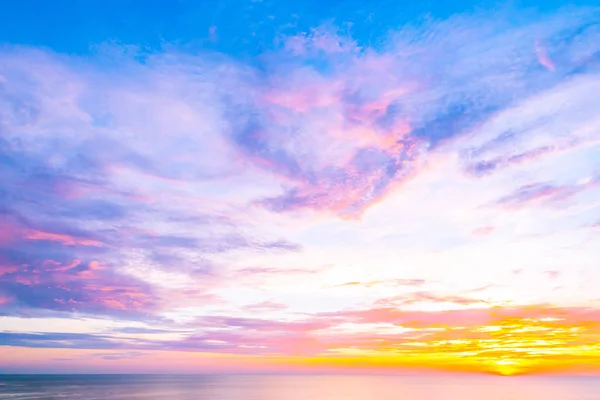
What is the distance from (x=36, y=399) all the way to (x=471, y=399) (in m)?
139

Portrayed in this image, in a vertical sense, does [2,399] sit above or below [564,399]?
above

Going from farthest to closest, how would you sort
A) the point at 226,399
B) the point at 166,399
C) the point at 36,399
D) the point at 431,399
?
the point at 431,399
the point at 226,399
the point at 166,399
the point at 36,399

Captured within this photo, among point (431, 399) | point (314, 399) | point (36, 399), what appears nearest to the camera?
point (36, 399)

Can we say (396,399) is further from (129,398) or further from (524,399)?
(129,398)

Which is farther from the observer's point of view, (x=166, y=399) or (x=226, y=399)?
(x=226, y=399)

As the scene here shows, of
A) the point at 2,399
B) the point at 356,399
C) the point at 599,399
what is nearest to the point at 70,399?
the point at 2,399

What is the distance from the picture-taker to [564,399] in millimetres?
155250

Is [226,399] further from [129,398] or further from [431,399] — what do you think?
[431,399]

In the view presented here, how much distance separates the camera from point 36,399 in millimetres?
119000

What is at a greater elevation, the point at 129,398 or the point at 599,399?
the point at 129,398

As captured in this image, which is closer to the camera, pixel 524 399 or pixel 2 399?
pixel 2 399

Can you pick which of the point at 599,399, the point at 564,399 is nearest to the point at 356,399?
the point at 564,399

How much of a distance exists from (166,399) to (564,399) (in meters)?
132

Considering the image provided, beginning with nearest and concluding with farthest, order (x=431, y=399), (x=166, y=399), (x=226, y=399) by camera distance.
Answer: (x=166, y=399)
(x=226, y=399)
(x=431, y=399)
